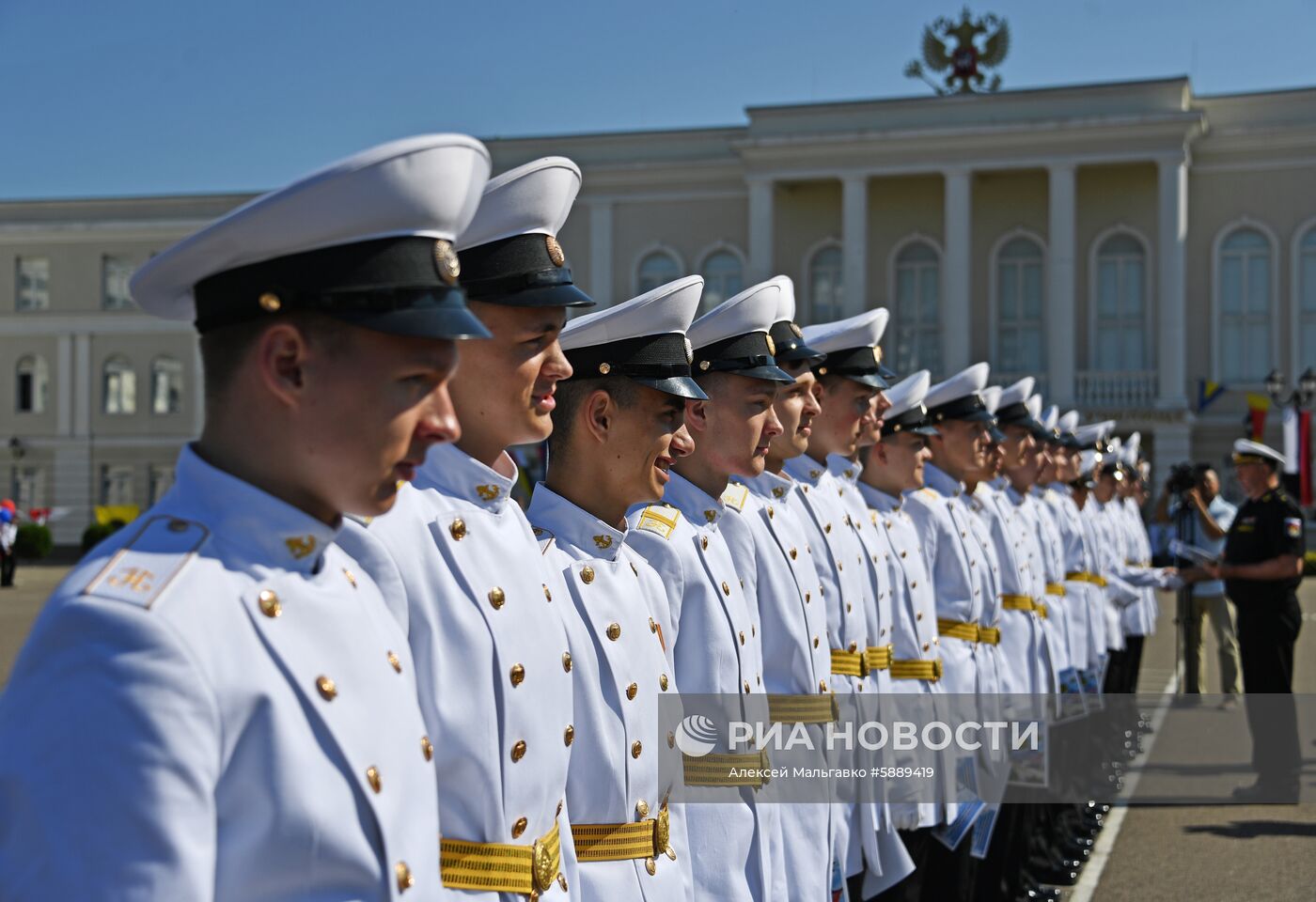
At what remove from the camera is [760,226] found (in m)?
43.6

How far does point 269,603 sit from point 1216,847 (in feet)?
24.0

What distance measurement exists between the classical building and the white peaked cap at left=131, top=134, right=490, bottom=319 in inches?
1542

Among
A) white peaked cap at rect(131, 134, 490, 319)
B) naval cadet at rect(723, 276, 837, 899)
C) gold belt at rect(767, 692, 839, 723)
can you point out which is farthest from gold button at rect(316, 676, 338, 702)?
gold belt at rect(767, 692, 839, 723)

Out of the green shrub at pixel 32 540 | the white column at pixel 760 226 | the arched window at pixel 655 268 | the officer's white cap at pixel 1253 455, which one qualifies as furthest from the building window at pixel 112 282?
the officer's white cap at pixel 1253 455

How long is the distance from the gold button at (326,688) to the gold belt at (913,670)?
4.21m

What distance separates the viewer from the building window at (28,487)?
5072 centimetres

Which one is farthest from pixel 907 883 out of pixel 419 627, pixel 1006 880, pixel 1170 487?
pixel 1170 487

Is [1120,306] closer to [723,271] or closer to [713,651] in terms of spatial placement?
[723,271]

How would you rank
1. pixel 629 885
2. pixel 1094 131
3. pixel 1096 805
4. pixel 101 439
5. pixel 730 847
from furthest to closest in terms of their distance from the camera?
pixel 101 439
pixel 1094 131
pixel 1096 805
pixel 730 847
pixel 629 885

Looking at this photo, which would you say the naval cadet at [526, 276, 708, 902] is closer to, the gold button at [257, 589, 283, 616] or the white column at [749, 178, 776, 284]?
the gold button at [257, 589, 283, 616]

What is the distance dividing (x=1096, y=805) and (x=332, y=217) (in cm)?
809

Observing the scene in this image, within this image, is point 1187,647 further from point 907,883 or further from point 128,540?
point 128,540

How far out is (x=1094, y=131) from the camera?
40.7m

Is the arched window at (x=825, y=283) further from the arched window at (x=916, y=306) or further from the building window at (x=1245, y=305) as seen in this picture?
the building window at (x=1245, y=305)
